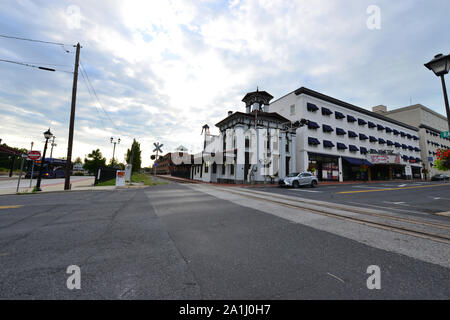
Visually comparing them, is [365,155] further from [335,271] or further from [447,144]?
[447,144]

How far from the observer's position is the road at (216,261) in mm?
1838

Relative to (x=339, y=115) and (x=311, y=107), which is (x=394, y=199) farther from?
(x=339, y=115)

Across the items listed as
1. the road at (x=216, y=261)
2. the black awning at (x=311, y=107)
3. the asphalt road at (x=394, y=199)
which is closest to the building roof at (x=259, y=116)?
the black awning at (x=311, y=107)

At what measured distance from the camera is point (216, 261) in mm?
2537

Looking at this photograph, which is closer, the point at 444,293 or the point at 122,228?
the point at 444,293

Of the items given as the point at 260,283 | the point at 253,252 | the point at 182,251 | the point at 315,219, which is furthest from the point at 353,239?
the point at 182,251

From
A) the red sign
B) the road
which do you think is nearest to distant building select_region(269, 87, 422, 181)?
the road

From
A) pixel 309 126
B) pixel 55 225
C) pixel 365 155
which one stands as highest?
pixel 309 126

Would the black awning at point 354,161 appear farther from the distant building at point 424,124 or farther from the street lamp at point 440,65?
the distant building at point 424,124

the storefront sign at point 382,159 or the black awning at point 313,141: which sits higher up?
the black awning at point 313,141

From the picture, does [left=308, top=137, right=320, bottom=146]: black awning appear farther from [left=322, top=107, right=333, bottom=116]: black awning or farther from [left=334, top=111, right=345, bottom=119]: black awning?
[left=334, top=111, right=345, bottom=119]: black awning

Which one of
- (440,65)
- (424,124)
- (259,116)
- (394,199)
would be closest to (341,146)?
(259,116)

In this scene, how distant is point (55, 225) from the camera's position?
4.29 meters

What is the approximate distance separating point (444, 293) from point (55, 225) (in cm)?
724
